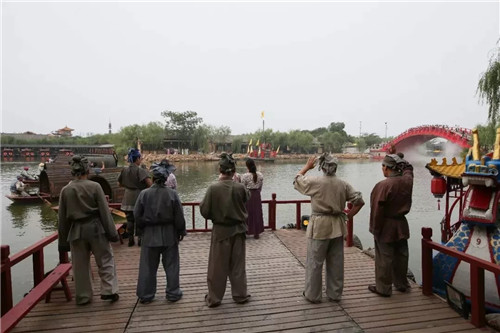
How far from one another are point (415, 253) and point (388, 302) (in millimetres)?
7936

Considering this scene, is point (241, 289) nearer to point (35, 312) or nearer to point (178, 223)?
point (178, 223)

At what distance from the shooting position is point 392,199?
12.9ft

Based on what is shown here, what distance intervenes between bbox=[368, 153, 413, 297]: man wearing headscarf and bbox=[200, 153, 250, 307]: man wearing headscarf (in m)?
1.62

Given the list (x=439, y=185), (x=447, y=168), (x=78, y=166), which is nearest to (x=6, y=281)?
(x=78, y=166)

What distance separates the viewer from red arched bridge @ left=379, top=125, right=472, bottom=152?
102 ft

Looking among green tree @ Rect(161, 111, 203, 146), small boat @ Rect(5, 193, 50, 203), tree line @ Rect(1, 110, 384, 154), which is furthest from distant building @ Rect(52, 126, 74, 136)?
small boat @ Rect(5, 193, 50, 203)

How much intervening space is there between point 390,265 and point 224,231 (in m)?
2.06

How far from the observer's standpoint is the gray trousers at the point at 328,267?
12.4 ft

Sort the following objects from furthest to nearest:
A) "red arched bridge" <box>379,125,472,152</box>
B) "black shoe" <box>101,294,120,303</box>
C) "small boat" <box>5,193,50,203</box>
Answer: "red arched bridge" <box>379,125,472,152</box> < "small boat" <box>5,193,50,203</box> < "black shoe" <box>101,294,120,303</box>

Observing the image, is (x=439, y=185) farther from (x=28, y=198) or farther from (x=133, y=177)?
(x=28, y=198)

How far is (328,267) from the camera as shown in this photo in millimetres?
3906

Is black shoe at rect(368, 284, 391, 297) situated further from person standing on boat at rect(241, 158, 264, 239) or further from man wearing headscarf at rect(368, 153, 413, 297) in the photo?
person standing on boat at rect(241, 158, 264, 239)

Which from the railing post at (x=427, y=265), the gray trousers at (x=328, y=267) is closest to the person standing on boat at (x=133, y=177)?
the gray trousers at (x=328, y=267)

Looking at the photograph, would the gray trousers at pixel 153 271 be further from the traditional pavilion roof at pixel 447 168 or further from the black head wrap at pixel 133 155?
the traditional pavilion roof at pixel 447 168
